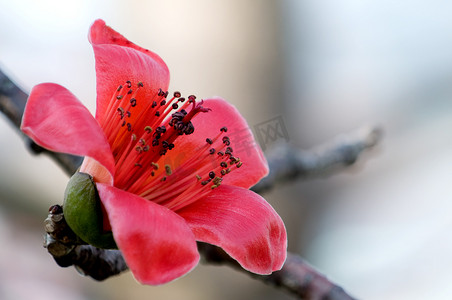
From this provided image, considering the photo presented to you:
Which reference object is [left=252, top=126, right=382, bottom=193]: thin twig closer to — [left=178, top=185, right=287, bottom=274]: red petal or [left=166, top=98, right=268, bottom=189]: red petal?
[left=166, top=98, right=268, bottom=189]: red petal

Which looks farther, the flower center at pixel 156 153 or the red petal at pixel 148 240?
the flower center at pixel 156 153

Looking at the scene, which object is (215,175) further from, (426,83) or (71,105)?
(426,83)

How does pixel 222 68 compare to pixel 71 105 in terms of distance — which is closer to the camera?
pixel 71 105

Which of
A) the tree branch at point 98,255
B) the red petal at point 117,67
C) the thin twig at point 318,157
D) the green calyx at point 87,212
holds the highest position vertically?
the red petal at point 117,67

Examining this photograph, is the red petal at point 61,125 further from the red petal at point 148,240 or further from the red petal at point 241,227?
the red petal at point 241,227

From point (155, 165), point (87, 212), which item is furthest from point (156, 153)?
point (87, 212)

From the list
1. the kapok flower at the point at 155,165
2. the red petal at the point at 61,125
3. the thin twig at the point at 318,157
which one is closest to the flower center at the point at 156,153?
the kapok flower at the point at 155,165

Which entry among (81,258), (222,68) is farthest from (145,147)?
(222,68)
